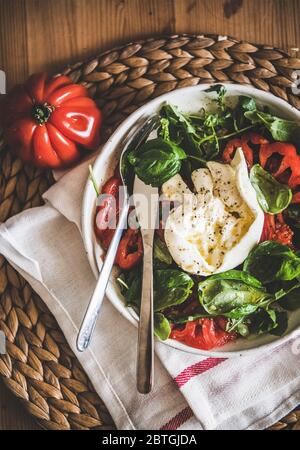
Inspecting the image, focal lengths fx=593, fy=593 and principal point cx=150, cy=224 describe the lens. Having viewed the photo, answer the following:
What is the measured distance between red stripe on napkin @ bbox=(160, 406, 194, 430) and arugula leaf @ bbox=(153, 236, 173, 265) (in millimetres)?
508

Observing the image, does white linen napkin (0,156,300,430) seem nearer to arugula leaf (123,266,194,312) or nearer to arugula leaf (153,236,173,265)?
arugula leaf (123,266,194,312)

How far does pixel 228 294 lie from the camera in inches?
67.4

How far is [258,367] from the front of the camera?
1.92 meters

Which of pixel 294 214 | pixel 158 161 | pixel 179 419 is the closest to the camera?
pixel 158 161

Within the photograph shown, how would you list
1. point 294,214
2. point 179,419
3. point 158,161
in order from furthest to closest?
1. point 179,419
2. point 294,214
3. point 158,161

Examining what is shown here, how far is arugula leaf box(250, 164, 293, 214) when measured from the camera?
5.65 feet

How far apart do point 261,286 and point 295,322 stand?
5.9 inches

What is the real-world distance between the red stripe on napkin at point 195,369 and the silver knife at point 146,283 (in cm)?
13

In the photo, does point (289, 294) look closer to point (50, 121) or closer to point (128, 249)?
point (128, 249)

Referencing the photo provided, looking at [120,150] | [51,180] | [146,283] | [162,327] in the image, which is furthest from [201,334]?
[51,180]

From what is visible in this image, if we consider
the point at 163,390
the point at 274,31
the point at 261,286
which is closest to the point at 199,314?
the point at 261,286

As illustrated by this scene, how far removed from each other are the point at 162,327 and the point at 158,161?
486 mm

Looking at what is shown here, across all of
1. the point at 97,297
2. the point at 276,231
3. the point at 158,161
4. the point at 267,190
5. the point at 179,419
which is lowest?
the point at 179,419

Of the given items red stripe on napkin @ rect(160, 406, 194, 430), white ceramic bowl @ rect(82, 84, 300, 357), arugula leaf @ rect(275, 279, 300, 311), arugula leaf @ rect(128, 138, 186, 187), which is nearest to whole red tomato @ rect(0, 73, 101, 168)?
white ceramic bowl @ rect(82, 84, 300, 357)
